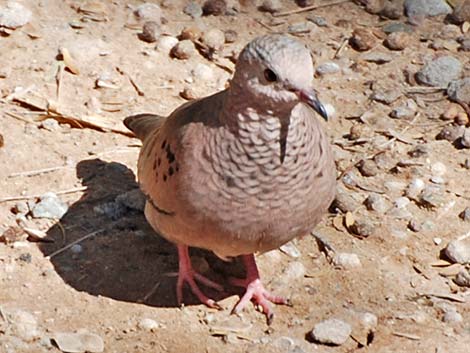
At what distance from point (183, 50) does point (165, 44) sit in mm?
145

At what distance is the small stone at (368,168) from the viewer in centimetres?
528

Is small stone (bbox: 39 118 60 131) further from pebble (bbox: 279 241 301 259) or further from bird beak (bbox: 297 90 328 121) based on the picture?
bird beak (bbox: 297 90 328 121)

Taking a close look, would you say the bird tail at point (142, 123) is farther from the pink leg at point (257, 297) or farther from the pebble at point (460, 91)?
the pebble at point (460, 91)

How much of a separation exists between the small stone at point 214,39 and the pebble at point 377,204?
51.4 inches

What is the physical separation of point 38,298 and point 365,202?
5.06 ft

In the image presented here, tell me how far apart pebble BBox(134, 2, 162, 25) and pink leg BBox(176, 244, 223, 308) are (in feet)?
5.92

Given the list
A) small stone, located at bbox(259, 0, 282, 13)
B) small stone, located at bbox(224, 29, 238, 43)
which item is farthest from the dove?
small stone, located at bbox(259, 0, 282, 13)

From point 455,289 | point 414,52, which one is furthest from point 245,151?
point 414,52

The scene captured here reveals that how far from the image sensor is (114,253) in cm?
475

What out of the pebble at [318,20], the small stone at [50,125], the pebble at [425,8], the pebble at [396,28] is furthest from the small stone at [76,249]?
the pebble at [425,8]

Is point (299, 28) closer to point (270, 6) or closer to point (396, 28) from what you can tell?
point (270, 6)

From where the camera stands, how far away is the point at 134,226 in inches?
194

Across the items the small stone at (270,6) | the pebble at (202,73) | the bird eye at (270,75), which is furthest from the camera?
the small stone at (270,6)

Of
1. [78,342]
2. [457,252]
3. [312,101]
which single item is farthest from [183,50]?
[312,101]
